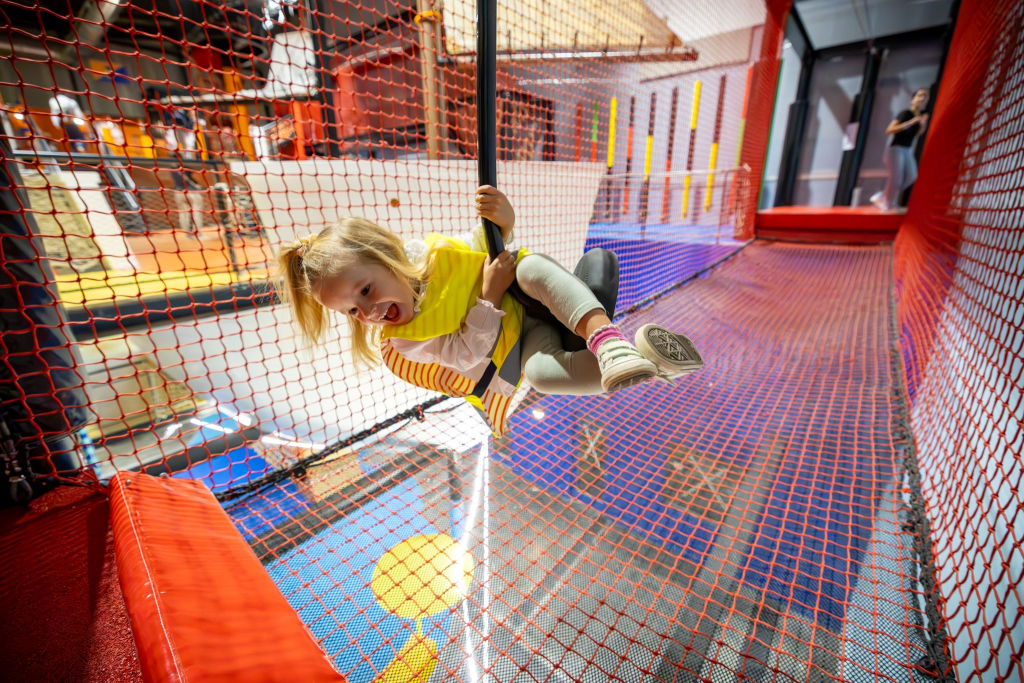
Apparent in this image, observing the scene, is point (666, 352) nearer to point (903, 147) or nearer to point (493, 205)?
point (493, 205)

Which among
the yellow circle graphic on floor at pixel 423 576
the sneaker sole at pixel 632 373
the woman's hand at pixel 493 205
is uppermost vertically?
the woman's hand at pixel 493 205

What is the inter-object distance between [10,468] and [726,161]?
557 cm

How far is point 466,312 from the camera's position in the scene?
997mm

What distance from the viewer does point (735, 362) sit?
2.16 metres

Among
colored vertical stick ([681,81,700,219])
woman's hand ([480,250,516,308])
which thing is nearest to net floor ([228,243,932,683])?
woman's hand ([480,250,516,308])

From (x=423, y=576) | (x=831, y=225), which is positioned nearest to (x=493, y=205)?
Answer: (x=423, y=576)

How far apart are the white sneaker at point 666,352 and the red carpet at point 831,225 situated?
511 cm

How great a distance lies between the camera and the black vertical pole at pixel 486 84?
0.81 m

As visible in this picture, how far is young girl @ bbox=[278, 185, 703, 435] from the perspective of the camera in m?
0.86

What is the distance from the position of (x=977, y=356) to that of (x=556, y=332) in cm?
124

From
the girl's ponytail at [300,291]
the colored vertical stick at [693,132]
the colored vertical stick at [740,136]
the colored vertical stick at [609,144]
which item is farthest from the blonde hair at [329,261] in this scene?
the colored vertical stick at [740,136]


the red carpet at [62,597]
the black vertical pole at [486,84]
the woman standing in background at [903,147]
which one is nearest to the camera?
the red carpet at [62,597]

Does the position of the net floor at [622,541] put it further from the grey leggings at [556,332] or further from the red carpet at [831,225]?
the red carpet at [831,225]

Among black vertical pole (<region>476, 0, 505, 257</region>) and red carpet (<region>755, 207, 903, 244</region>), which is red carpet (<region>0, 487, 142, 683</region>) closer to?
black vertical pole (<region>476, 0, 505, 257</region>)
